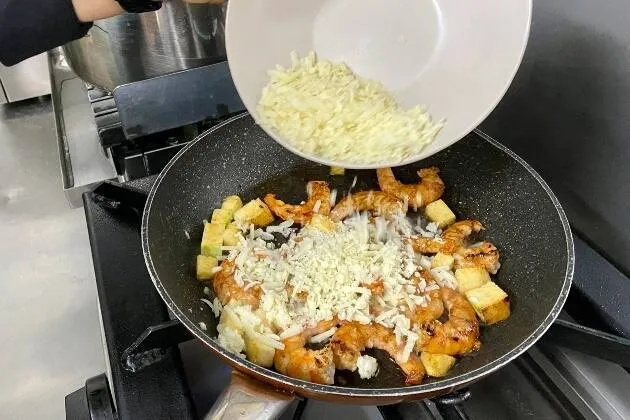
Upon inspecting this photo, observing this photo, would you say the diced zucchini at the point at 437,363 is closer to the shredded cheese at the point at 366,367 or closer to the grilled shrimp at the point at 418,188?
the shredded cheese at the point at 366,367

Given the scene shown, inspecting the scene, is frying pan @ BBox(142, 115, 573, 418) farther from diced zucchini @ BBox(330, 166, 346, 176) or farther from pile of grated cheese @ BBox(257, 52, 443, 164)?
pile of grated cheese @ BBox(257, 52, 443, 164)

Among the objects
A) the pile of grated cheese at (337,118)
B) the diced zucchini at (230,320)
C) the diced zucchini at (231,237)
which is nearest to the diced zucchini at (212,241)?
the diced zucchini at (231,237)

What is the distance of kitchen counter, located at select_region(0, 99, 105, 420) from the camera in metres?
1.06

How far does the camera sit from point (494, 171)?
3.29 feet

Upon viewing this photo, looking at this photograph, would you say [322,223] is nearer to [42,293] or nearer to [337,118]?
[337,118]

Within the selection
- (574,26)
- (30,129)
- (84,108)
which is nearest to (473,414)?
(574,26)

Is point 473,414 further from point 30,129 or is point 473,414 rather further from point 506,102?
point 30,129

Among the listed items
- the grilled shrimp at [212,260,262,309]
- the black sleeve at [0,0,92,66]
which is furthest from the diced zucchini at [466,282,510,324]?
the black sleeve at [0,0,92,66]

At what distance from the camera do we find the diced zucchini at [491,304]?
0.84 m

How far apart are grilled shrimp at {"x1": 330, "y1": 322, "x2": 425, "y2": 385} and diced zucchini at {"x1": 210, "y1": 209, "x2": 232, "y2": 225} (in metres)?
0.28

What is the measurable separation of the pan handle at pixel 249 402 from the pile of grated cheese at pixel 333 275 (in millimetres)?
105

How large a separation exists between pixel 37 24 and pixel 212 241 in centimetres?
46

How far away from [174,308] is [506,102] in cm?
72

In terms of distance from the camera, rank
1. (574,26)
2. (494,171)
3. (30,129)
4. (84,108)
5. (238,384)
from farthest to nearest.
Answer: (30,129) < (84,108) < (494,171) < (574,26) < (238,384)
